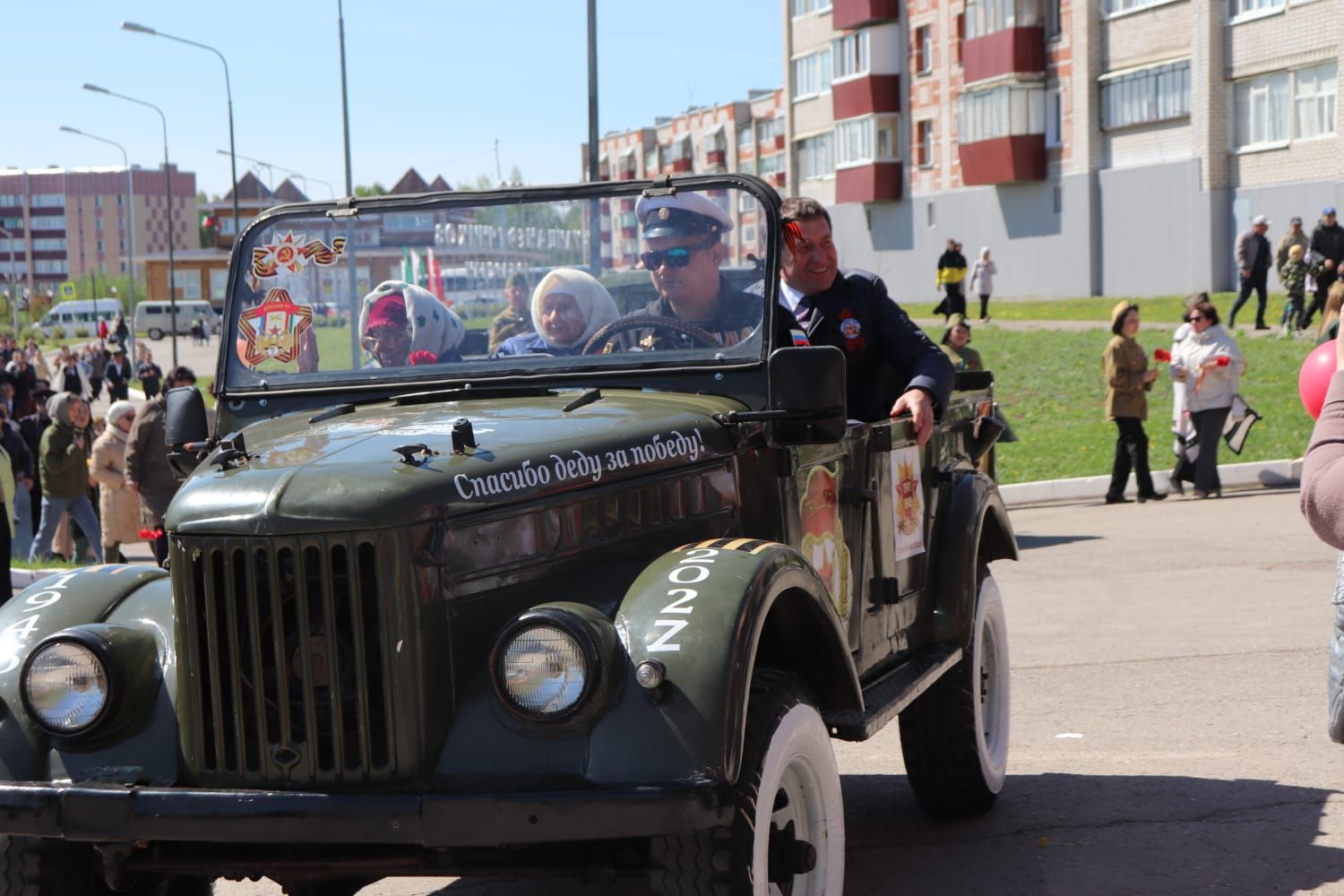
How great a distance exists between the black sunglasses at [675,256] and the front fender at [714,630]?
1159 millimetres

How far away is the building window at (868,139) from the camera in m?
53.2

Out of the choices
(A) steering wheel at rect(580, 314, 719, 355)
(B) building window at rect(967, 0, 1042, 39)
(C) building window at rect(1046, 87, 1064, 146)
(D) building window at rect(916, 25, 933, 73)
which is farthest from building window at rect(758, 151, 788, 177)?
(A) steering wheel at rect(580, 314, 719, 355)

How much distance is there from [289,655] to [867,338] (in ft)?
9.48

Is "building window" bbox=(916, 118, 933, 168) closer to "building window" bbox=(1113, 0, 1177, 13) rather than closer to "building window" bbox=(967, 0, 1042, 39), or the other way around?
"building window" bbox=(967, 0, 1042, 39)

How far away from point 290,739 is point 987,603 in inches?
131

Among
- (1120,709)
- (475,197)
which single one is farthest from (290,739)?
(1120,709)

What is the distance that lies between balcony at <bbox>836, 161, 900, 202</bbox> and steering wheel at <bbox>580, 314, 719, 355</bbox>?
4841 centimetres

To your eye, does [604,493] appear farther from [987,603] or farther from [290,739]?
[987,603]

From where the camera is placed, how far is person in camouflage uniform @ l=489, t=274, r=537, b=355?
17.0ft

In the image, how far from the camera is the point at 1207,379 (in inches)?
619

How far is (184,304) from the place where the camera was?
8375 centimetres

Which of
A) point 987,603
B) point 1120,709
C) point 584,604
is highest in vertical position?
point 584,604

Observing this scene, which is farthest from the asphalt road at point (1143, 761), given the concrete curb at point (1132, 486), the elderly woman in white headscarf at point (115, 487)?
the elderly woman in white headscarf at point (115, 487)

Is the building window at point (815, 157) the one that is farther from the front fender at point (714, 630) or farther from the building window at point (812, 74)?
the front fender at point (714, 630)
